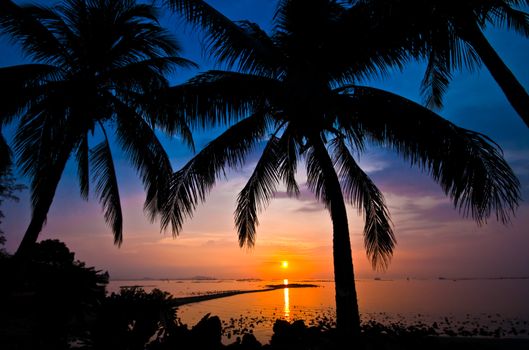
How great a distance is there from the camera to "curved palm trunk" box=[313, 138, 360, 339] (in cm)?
686

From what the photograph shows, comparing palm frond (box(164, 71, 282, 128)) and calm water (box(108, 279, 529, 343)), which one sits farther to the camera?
calm water (box(108, 279, 529, 343))

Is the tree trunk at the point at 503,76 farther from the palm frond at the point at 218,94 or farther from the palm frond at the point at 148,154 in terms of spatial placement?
the palm frond at the point at 148,154

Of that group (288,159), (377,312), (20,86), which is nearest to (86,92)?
(20,86)

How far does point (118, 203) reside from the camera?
10.3 m

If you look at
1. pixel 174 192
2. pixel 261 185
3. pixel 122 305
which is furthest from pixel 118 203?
pixel 122 305

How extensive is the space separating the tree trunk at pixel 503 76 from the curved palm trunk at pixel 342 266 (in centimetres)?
369

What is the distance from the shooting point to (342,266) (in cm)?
718

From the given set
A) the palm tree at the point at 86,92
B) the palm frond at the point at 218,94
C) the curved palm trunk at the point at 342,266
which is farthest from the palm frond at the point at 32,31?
the curved palm trunk at the point at 342,266

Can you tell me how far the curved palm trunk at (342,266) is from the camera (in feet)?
22.5

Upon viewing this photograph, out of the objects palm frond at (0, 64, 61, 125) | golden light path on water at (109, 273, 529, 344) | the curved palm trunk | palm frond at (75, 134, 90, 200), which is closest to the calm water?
golden light path on water at (109, 273, 529, 344)

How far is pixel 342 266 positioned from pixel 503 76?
4.41 m

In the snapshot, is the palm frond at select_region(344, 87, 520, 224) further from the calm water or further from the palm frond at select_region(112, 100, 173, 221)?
the calm water

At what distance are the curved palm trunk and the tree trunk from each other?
12.1 ft

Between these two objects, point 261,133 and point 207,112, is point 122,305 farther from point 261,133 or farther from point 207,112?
point 261,133
